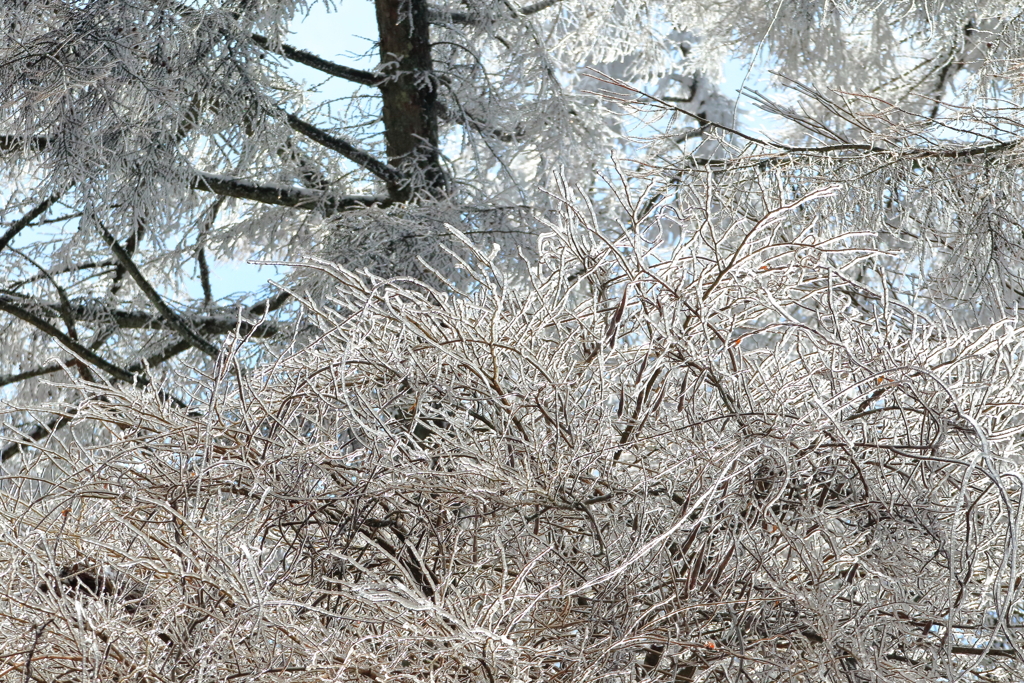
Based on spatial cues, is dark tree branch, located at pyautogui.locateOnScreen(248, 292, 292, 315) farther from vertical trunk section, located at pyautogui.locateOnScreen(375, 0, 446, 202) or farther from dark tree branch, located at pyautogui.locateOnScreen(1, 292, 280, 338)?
A: vertical trunk section, located at pyautogui.locateOnScreen(375, 0, 446, 202)

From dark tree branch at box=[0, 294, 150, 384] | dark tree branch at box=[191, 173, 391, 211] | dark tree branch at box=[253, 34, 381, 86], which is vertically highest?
dark tree branch at box=[253, 34, 381, 86]

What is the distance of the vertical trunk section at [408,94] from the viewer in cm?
635

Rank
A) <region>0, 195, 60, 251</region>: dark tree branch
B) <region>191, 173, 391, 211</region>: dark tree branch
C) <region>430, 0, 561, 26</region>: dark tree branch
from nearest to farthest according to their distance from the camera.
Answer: <region>0, 195, 60, 251</region>: dark tree branch
<region>191, 173, 391, 211</region>: dark tree branch
<region>430, 0, 561, 26</region>: dark tree branch

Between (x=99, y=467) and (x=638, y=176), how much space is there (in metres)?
2.42

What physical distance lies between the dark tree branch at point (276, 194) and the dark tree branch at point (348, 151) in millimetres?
193

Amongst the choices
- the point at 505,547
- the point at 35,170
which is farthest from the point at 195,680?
the point at 35,170

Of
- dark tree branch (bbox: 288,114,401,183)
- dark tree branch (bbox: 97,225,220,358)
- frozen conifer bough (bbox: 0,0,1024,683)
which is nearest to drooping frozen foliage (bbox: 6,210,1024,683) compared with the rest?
frozen conifer bough (bbox: 0,0,1024,683)

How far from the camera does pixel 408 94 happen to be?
21.3ft

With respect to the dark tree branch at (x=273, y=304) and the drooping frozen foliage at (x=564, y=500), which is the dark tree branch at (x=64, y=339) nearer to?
the dark tree branch at (x=273, y=304)

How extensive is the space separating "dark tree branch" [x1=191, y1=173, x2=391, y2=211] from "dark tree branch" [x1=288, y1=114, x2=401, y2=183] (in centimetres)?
19

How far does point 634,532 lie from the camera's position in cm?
215

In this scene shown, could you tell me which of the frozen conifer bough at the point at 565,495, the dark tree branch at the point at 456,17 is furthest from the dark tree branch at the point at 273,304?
the frozen conifer bough at the point at 565,495

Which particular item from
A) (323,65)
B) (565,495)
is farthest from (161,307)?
(565,495)

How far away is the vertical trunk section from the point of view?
20.8 ft
